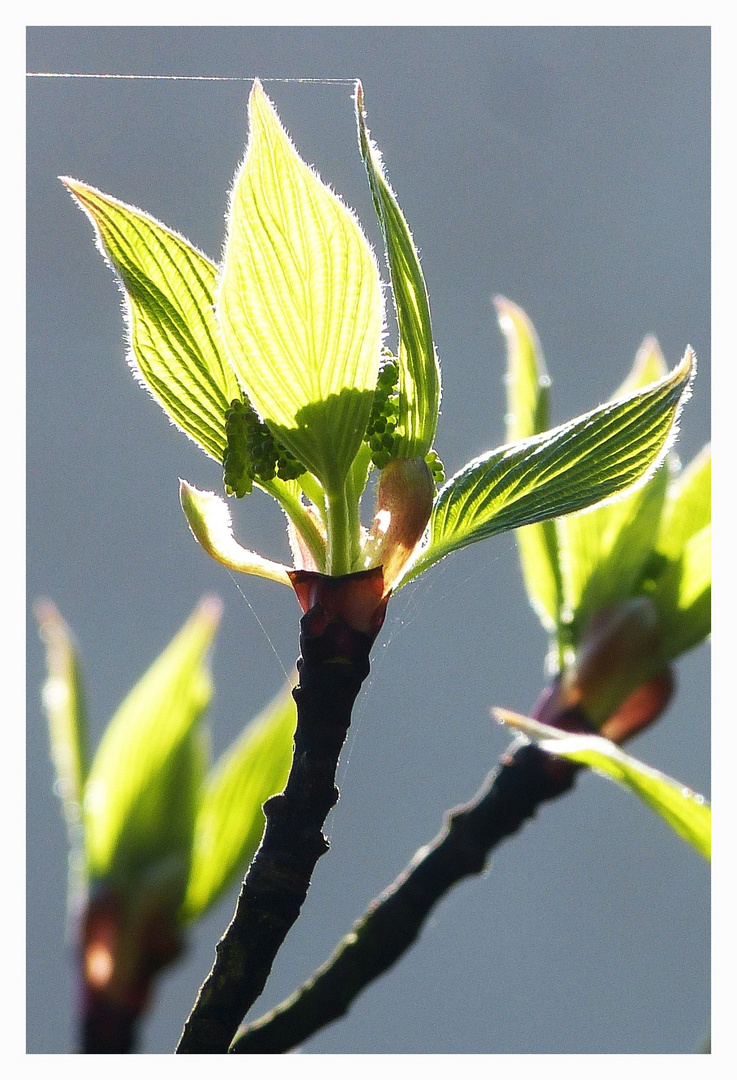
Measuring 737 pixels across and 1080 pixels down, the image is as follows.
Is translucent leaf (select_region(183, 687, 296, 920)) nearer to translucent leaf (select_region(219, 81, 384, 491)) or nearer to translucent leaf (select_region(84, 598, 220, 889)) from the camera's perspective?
translucent leaf (select_region(84, 598, 220, 889))

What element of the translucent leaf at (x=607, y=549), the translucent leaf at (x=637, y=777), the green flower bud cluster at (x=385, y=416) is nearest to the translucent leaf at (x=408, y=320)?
the green flower bud cluster at (x=385, y=416)

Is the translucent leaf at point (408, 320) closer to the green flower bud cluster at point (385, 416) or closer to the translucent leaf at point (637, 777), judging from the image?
the green flower bud cluster at point (385, 416)

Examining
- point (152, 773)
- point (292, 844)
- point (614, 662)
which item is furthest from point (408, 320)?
point (152, 773)

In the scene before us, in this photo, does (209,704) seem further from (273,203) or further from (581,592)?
(273,203)

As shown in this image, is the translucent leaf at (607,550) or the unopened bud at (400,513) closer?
the unopened bud at (400,513)

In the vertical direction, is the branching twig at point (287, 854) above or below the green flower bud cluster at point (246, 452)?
below
